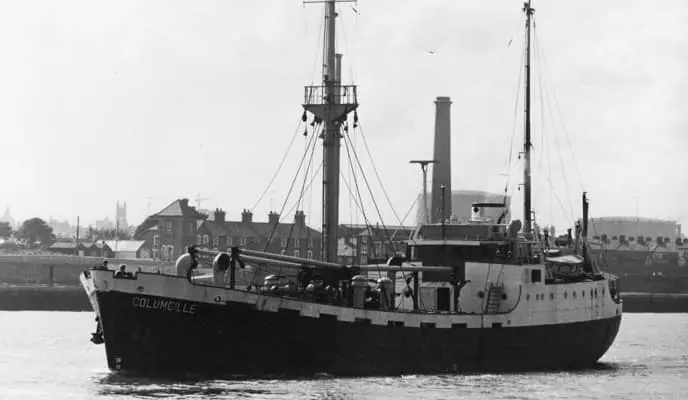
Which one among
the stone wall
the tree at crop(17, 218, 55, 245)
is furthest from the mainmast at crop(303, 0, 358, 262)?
the tree at crop(17, 218, 55, 245)

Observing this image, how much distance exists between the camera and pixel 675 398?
49.2 meters

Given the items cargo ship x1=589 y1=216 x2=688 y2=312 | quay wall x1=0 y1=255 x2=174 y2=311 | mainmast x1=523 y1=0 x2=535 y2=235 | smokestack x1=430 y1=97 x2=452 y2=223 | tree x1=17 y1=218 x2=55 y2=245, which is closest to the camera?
mainmast x1=523 y1=0 x2=535 y2=235

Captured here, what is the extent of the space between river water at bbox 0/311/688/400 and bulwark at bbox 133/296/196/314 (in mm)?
1316

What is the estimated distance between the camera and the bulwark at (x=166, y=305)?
4806 cm

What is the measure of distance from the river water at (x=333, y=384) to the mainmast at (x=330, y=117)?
11409 millimetres

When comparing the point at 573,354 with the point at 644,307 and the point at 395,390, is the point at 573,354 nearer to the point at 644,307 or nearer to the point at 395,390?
the point at 395,390

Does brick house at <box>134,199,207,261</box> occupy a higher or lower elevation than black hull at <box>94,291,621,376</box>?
higher

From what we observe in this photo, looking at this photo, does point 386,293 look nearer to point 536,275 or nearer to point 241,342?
point 241,342

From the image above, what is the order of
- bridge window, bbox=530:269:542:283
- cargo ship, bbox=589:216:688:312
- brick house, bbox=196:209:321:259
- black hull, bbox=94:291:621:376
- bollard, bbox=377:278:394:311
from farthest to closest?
cargo ship, bbox=589:216:688:312, brick house, bbox=196:209:321:259, bridge window, bbox=530:269:542:283, bollard, bbox=377:278:394:311, black hull, bbox=94:291:621:376

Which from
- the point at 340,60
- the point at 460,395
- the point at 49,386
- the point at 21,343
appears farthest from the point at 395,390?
the point at 21,343

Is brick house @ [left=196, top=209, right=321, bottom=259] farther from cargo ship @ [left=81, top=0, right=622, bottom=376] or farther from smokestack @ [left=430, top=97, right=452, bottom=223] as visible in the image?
cargo ship @ [left=81, top=0, right=622, bottom=376]

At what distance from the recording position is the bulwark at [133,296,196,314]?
1892 inches

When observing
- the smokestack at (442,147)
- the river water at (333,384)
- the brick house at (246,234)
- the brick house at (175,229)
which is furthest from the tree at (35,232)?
the river water at (333,384)

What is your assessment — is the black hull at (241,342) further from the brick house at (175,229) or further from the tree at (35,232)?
the tree at (35,232)
